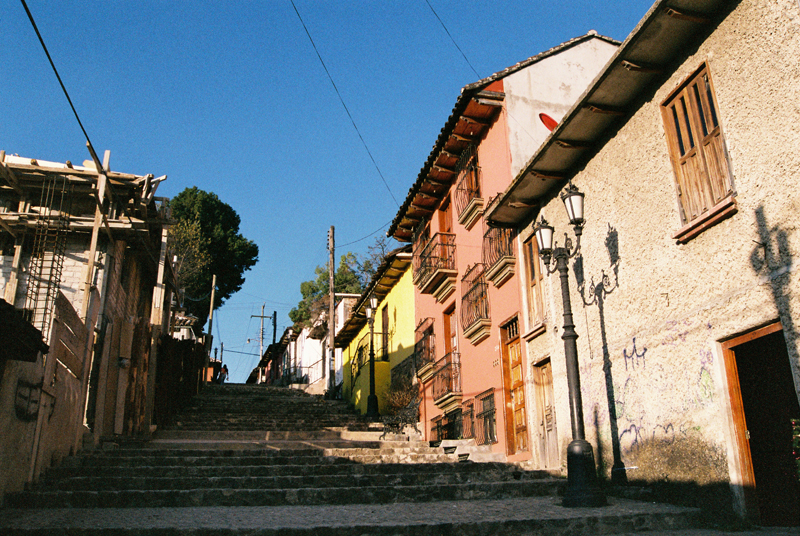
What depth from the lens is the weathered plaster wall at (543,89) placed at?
12.7 metres

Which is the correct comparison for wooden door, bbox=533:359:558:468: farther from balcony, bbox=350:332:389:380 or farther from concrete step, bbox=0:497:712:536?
balcony, bbox=350:332:389:380

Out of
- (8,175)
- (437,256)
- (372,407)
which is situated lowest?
(372,407)

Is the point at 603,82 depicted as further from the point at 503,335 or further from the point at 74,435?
the point at 74,435

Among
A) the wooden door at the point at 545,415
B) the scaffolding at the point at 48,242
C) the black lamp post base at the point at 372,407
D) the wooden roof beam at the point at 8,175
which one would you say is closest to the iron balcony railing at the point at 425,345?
the black lamp post base at the point at 372,407

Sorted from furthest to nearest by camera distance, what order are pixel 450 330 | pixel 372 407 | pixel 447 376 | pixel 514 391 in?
pixel 372 407
pixel 450 330
pixel 447 376
pixel 514 391

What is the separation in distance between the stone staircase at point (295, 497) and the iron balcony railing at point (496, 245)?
3783mm

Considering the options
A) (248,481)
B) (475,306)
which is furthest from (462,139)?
(248,481)

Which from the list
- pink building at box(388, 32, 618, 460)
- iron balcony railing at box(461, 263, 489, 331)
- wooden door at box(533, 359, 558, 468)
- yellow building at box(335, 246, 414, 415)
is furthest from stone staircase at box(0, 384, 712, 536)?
yellow building at box(335, 246, 414, 415)

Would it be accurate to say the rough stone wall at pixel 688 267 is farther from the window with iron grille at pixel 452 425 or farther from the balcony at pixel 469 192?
the window with iron grille at pixel 452 425

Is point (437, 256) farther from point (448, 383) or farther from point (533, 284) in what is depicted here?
point (533, 284)

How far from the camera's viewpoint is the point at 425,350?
1688 centimetres

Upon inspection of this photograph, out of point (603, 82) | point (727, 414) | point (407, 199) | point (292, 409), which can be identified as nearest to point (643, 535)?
Result: point (727, 414)

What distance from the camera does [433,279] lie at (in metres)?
15.5

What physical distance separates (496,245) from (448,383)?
13.0 feet
